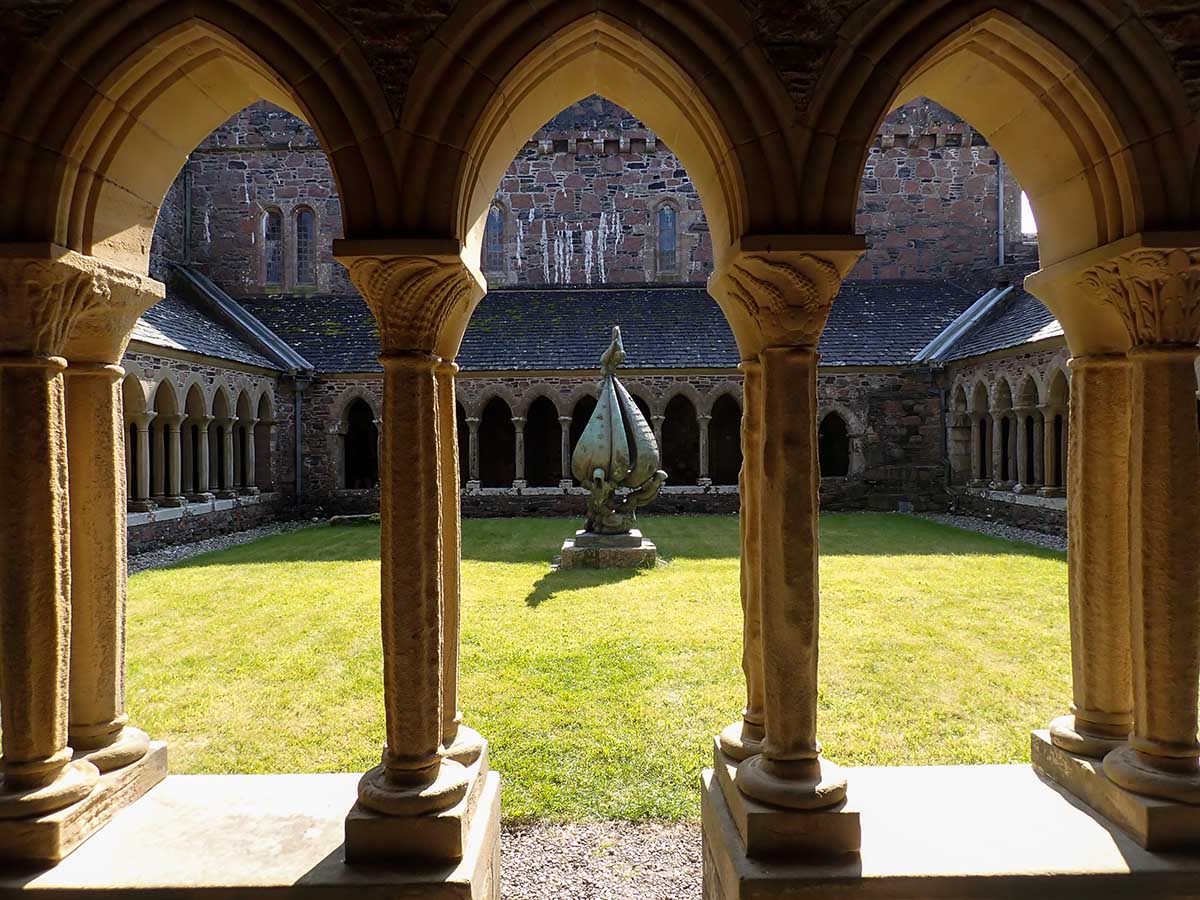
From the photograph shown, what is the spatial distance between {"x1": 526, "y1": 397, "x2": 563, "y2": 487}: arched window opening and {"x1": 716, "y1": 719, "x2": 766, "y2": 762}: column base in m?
16.7

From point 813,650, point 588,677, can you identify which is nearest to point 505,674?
point 588,677

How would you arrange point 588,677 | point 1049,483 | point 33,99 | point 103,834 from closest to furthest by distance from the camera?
point 33,99
point 103,834
point 588,677
point 1049,483

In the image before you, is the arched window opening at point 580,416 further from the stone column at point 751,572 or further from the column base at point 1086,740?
the column base at point 1086,740

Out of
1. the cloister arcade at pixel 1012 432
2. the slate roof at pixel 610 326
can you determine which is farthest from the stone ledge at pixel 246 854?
the slate roof at pixel 610 326

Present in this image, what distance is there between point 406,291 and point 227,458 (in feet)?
46.3

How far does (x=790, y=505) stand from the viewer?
8.86 ft

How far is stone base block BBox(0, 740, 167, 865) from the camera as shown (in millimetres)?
2600

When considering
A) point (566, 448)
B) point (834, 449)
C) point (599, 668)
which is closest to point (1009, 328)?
point (834, 449)

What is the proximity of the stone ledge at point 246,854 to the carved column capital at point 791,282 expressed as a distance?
2.14m

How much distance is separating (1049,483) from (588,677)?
35.8 ft

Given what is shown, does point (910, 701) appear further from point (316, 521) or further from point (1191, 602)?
point (316, 521)

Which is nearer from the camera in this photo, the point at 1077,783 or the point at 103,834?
the point at 103,834

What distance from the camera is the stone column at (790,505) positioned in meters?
2.68

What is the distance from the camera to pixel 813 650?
2.71 m
